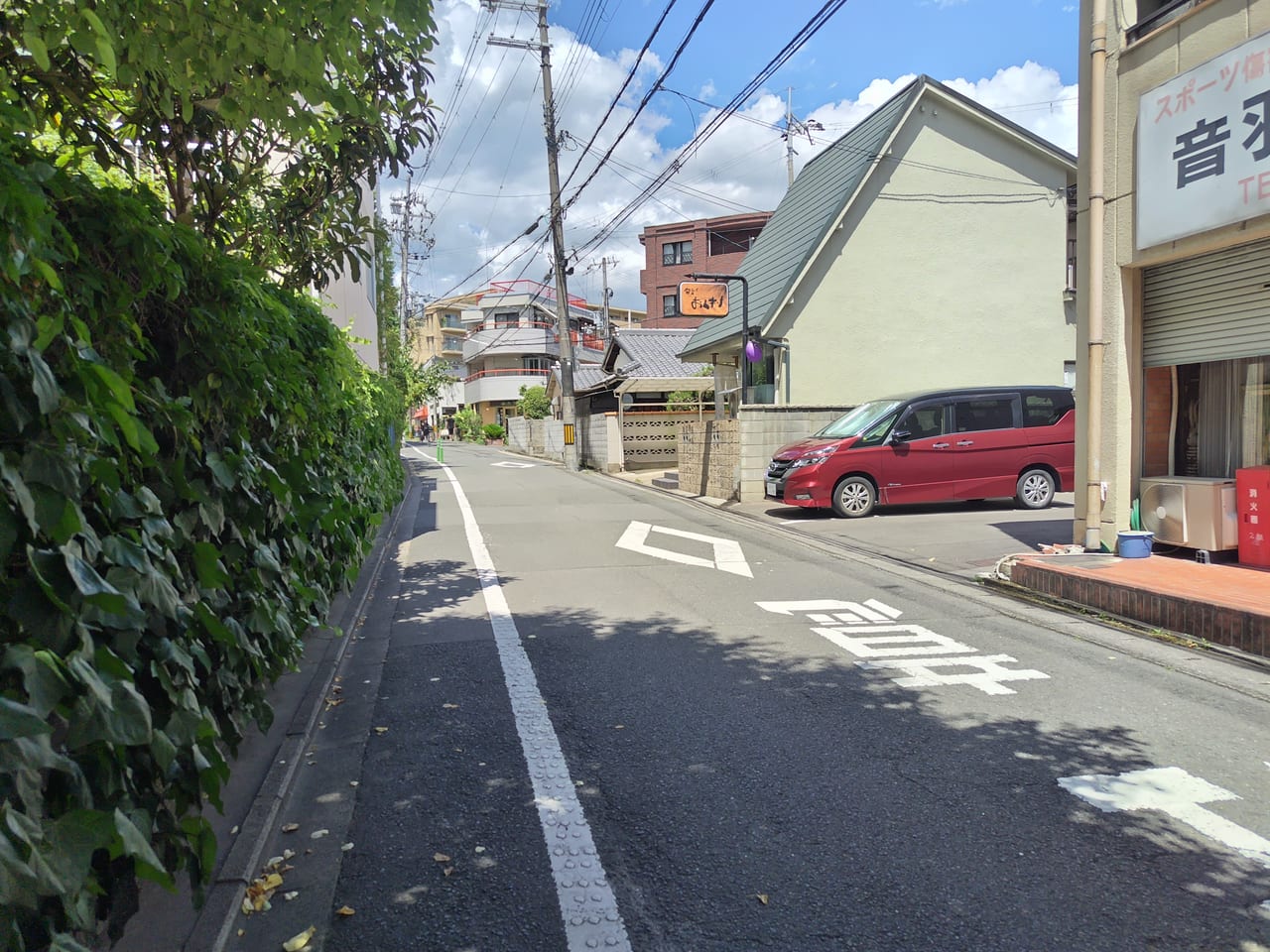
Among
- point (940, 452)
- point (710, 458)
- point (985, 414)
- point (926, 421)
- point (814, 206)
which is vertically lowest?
point (710, 458)

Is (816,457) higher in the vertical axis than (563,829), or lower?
higher

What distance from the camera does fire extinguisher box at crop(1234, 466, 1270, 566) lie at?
7.01m

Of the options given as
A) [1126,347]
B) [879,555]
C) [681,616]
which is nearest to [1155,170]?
[1126,347]

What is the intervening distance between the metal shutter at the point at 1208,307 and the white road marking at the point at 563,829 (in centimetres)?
665

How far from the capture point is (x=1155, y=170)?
743cm

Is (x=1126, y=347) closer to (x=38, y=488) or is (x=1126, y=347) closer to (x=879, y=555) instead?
(x=879, y=555)

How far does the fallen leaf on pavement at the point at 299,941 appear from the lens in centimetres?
250

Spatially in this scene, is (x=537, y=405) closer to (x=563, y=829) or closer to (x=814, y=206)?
(x=814, y=206)

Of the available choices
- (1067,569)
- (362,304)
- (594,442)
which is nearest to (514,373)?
(594,442)

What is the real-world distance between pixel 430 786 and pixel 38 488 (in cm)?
234

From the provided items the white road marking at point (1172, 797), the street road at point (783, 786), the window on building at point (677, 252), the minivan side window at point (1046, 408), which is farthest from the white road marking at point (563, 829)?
the window on building at point (677, 252)

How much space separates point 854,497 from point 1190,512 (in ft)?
17.2

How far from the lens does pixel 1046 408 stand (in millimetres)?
12812

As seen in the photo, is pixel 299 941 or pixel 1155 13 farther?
pixel 1155 13
